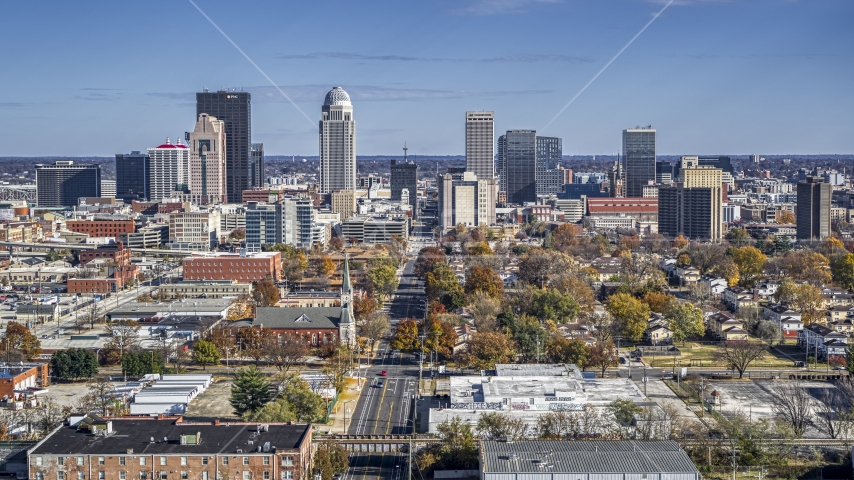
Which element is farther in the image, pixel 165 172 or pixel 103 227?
pixel 165 172

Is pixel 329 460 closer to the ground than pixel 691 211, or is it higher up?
closer to the ground

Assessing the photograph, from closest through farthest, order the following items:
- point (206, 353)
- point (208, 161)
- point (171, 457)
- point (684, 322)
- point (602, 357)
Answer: point (171, 457) → point (602, 357) → point (206, 353) → point (684, 322) → point (208, 161)

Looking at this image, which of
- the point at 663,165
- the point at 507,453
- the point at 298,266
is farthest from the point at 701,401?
the point at 663,165

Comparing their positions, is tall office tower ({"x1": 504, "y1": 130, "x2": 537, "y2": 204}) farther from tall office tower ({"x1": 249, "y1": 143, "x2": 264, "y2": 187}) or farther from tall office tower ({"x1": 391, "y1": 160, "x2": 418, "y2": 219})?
tall office tower ({"x1": 249, "y1": 143, "x2": 264, "y2": 187})

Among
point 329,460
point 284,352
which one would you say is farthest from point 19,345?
point 329,460

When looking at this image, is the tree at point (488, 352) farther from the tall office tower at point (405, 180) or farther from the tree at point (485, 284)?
the tall office tower at point (405, 180)

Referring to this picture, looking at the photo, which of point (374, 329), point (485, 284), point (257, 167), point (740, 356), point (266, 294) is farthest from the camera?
point (257, 167)

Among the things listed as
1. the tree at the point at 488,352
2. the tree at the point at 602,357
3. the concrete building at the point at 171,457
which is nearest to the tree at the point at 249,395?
the concrete building at the point at 171,457

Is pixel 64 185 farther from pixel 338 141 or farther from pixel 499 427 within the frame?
pixel 499 427
